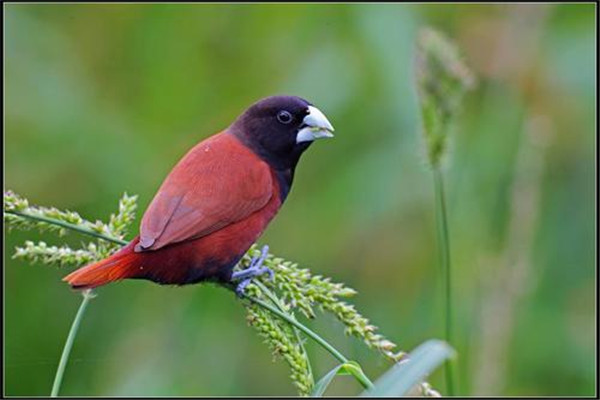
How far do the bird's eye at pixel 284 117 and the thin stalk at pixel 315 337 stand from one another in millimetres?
975

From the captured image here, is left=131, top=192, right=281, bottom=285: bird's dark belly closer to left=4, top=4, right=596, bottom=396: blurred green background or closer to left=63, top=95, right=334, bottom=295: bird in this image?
left=63, top=95, right=334, bottom=295: bird

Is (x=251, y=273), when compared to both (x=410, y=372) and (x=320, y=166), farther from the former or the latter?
(x=320, y=166)

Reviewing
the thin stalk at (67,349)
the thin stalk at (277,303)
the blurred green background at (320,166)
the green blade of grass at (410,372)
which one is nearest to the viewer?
the green blade of grass at (410,372)

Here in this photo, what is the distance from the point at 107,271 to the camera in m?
2.57

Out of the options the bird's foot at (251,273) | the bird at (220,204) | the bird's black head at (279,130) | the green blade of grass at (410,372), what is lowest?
the green blade of grass at (410,372)

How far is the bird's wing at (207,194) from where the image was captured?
110 inches

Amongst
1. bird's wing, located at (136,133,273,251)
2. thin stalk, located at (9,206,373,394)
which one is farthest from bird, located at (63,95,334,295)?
thin stalk, located at (9,206,373,394)

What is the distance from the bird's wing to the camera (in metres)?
2.80

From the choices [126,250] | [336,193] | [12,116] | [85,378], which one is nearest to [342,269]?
[336,193]

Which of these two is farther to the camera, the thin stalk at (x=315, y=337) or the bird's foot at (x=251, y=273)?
the bird's foot at (x=251, y=273)

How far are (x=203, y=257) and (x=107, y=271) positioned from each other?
41 centimetres

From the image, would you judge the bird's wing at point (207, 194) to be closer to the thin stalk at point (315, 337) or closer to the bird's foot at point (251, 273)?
the bird's foot at point (251, 273)

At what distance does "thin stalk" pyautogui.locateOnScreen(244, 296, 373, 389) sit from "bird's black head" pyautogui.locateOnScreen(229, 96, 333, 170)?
0.93 meters

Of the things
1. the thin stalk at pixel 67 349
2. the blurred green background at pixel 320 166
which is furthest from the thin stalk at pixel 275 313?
the blurred green background at pixel 320 166
